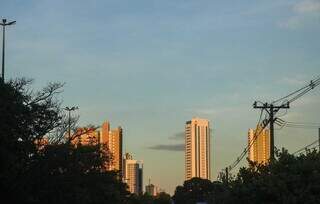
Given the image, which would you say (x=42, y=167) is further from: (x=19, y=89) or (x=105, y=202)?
(x=105, y=202)

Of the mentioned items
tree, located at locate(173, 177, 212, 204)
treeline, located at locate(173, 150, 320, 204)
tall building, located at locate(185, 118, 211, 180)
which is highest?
tall building, located at locate(185, 118, 211, 180)

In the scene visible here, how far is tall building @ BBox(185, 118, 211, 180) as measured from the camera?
18250 cm

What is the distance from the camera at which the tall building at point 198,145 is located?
599ft

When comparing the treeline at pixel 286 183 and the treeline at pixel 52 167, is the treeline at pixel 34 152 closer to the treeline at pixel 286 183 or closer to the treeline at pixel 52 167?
the treeline at pixel 52 167

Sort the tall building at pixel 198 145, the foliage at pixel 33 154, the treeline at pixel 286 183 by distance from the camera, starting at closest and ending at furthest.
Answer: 1. the treeline at pixel 286 183
2. the foliage at pixel 33 154
3. the tall building at pixel 198 145

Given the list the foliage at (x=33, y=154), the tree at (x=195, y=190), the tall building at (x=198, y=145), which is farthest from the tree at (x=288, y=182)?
the tall building at (x=198, y=145)

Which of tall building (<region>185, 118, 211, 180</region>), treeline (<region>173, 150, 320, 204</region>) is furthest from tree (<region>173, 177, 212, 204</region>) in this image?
treeline (<region>173, 150, 320, 204</region>)

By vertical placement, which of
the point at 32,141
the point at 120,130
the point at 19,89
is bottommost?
the point at 32,141

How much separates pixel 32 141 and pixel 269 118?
Result: 17.3 m

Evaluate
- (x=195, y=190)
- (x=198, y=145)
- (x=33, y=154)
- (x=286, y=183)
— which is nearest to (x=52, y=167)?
(x=33, y=154)

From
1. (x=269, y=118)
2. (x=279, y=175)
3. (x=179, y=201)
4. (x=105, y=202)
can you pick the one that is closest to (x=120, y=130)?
(x=179, y=201)

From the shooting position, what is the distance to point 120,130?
17662 cm

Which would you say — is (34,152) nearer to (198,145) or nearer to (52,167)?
(52,167)

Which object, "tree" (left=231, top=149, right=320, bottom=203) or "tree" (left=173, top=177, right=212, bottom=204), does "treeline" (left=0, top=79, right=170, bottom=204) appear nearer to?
"tree" (left=231, top=149, right=320, bottom=203)
